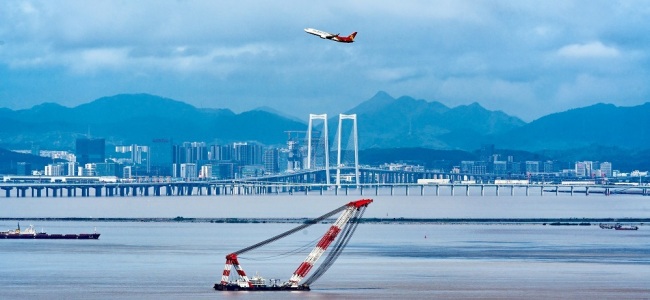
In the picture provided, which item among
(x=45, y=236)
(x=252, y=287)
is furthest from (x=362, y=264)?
(x=45, y=236)

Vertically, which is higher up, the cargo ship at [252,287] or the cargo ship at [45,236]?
the cargo ship at [45,236]

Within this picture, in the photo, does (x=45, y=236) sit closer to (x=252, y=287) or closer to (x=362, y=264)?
(x=362, y=264)

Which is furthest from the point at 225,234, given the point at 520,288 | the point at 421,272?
the point at 520,288

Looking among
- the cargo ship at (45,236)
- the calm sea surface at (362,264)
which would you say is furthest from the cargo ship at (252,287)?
the cargo ship at (45,236)

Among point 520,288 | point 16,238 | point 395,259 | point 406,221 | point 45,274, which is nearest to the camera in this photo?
point 520,288

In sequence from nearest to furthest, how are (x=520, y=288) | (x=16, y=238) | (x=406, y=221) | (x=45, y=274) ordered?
(x=520, y=288) → (x=45, y=274) → (x=16, y=238) → (x=406, y=221)

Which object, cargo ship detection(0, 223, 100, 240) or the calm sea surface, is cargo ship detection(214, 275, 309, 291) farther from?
cargo ship detection(0, 223, 100, 240)

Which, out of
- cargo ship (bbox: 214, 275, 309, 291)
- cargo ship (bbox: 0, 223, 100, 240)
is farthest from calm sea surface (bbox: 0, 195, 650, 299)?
cargo ship (bbox: 0, 223, 100, 240)

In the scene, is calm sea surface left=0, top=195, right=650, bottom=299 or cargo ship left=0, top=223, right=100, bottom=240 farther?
cargo ship left=0, top=223, right=100, bottom=240

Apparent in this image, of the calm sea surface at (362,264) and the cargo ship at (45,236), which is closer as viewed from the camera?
the calm sea surface at (362,264)

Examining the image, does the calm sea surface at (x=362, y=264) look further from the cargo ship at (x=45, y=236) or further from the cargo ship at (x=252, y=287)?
the cargo ship at (x=45, y=236)

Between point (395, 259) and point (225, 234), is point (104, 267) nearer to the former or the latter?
point (395, 259)
